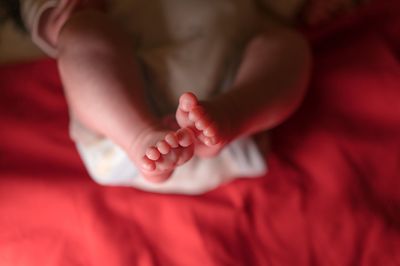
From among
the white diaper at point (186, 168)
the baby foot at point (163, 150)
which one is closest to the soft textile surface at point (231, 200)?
the white diaper at point (186, 168)

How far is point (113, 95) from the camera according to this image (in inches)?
25.4

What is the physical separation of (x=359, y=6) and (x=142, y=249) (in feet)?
1.76

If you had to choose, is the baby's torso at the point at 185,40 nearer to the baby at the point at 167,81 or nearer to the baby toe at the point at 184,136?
the baby at the point at 167,81

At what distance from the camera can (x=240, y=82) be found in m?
0.69

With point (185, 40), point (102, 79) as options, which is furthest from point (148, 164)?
point (185, 40)

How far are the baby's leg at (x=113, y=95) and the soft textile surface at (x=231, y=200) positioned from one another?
10 cm

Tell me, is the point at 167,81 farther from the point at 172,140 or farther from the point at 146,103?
the point at 172,140

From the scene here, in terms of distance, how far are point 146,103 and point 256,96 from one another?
128 millimetres

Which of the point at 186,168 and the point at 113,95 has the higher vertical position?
the point at 113,95

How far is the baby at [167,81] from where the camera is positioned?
59cm

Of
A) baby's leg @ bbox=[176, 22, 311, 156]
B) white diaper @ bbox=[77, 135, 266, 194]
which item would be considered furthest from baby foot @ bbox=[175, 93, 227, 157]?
white diaper @ bbox=[77, 135, 266, 194]

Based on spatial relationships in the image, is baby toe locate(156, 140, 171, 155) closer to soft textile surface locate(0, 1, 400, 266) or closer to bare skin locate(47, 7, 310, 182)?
bare skin locate(47, 7, 310, 182)

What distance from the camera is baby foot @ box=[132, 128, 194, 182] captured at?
1.86 feet

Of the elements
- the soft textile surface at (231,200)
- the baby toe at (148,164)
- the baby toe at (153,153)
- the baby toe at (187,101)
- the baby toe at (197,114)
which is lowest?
the soft textile surface at (231,200)
